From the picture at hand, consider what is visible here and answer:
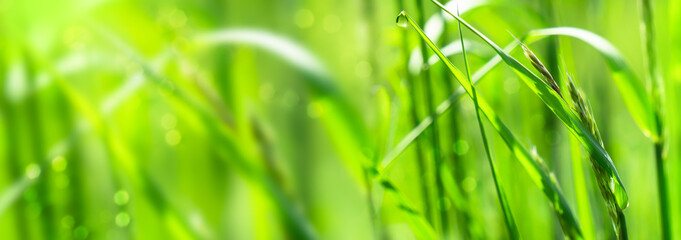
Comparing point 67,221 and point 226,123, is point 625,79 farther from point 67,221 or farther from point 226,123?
point 67,221

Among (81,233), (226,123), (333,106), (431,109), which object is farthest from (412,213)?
(81,233)

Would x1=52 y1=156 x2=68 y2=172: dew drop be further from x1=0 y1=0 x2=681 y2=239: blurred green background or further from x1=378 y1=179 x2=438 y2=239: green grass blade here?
x1=378 y1=179 x2=438 y2=239: green grass blade

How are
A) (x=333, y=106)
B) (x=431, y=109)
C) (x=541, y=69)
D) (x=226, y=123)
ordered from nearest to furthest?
(x=541, y=69), (x=431, y=109), (x=333, y=106), (x=226, y=123)

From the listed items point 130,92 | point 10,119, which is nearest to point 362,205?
point 130,92

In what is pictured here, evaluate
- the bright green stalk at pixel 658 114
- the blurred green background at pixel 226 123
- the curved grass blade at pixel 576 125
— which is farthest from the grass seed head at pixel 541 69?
the blurred green background at pixel 226 123

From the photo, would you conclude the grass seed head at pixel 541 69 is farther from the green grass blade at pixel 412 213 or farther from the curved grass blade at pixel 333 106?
the curved grass blade at pixel 333 106
